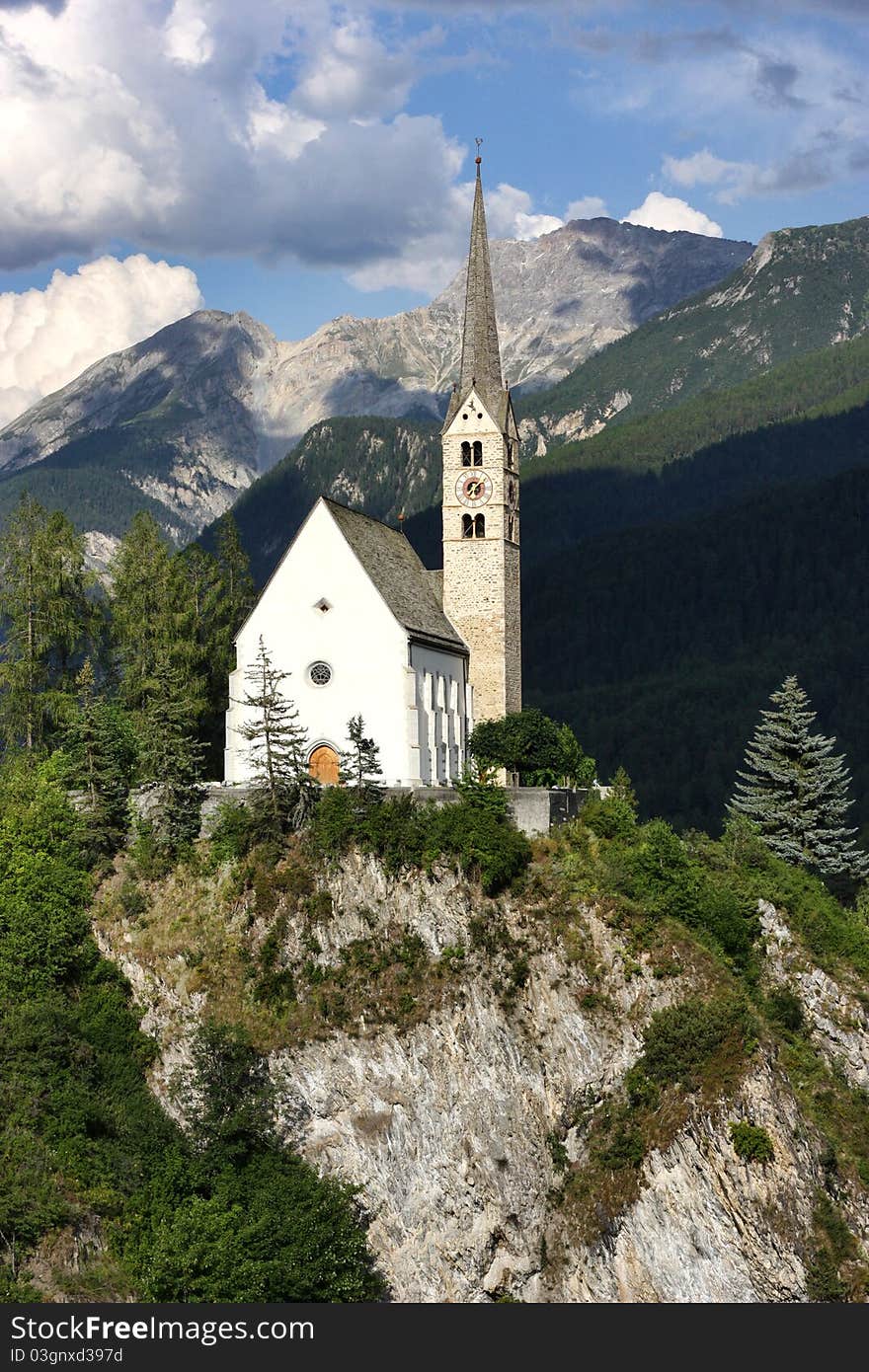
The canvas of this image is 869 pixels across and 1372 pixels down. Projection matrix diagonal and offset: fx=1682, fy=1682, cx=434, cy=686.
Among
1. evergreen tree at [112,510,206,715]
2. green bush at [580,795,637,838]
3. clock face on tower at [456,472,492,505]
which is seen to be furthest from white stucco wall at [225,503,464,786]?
clock face on tower at [456,472,492,505]

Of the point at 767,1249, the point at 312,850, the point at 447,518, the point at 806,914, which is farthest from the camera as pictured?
the point at 447,518

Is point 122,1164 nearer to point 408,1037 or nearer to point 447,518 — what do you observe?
point 408,1037

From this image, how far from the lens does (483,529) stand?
80.8 meters

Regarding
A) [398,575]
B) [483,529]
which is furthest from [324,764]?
Answer: [483,529]

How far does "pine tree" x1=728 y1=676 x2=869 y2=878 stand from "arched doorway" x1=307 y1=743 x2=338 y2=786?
2388 cm

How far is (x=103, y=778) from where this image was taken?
218ft

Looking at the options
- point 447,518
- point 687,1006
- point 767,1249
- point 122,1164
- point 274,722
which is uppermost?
point 447,518

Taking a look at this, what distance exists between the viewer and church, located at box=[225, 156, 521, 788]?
71500 millimetres

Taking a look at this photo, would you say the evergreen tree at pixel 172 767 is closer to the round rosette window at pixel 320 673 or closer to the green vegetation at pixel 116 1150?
the green vegetation at pixel 116 1150

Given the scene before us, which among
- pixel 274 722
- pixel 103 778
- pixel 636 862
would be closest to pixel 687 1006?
pixel 636 862

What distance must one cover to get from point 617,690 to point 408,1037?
12678cm

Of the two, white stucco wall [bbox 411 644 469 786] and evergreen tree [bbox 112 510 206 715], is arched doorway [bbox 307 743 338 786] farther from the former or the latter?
evergreen tree [bbox 112 510 206 715]

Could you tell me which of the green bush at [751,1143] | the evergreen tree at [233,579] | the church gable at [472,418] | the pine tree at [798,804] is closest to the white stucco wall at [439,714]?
the evergreen tree at [233,579]

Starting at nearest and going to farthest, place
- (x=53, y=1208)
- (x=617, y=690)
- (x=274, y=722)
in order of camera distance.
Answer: (x=53, y=1208)
(x=274, y=722)
(x=617, y=690)
